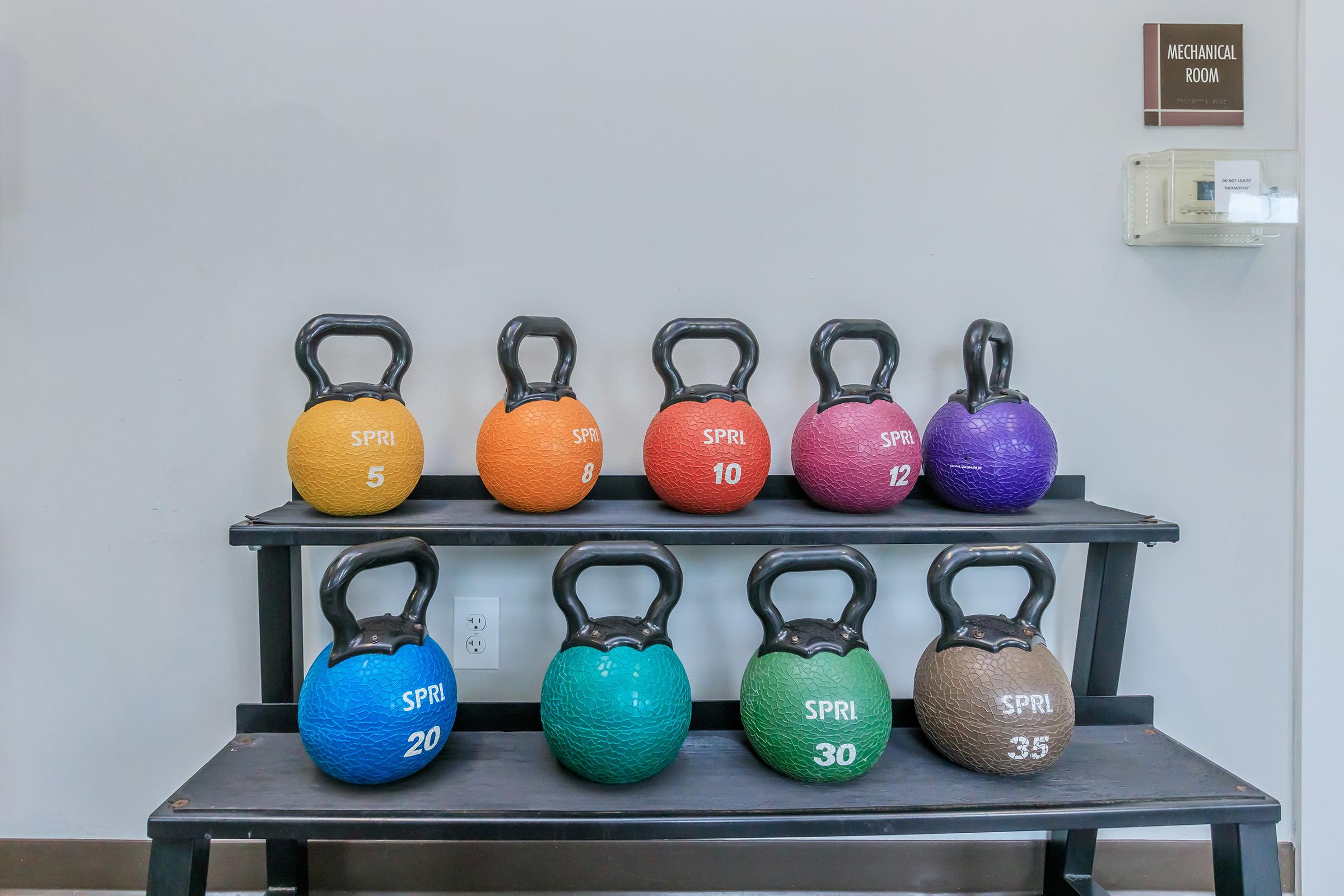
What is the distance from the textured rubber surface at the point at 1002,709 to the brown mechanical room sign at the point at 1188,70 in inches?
37.6

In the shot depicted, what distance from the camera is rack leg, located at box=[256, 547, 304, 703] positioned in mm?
1049

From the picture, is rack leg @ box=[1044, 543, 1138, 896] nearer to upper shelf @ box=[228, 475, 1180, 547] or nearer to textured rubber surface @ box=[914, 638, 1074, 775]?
upper shelf @ box=[228, 475, 1180, 547]

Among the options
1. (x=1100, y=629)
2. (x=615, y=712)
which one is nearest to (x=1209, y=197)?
(x=1100, y=629)

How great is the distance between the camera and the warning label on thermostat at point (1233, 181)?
3.72ft

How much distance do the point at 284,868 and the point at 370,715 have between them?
1.86ft

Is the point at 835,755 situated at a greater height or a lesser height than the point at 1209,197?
lesser

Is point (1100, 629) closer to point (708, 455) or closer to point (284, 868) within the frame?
point (708, 455)

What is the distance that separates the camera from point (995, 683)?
92 cm

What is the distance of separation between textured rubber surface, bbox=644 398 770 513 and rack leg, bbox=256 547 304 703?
1.89 ft

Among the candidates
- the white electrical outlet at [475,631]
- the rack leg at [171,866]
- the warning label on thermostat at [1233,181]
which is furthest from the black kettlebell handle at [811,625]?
the warning label on thermostat at [1233,181]

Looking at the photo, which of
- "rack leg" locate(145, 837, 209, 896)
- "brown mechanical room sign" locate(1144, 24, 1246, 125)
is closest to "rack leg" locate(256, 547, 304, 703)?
"rack leg" locate(145, 837, 209, 896)

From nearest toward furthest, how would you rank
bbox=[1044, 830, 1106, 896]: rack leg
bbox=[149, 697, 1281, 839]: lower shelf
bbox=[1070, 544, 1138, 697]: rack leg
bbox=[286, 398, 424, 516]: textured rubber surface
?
1. bbox=[149, 697, 1281, 839]: lower shelf
2. bbox=[286, 398, 424, 516]: textured rubber surface
3. bbox=[1070, 544, 1138, 697]: rack leg
4. bbox=[1044, 830, 1106, 896]: rack leg

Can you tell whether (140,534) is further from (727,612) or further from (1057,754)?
(1057,754)

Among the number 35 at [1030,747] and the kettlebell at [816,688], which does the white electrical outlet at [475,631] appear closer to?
the kettlebell at [816,688]
